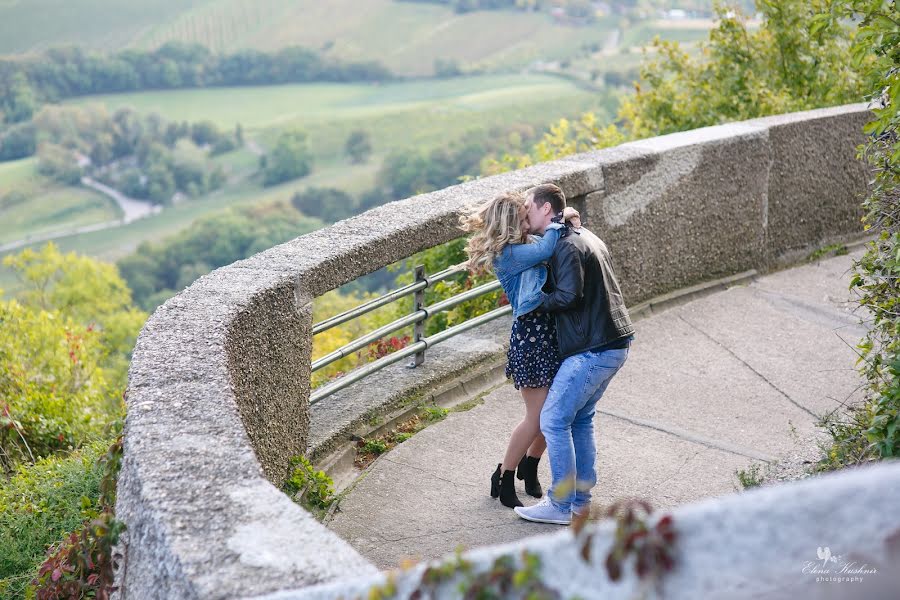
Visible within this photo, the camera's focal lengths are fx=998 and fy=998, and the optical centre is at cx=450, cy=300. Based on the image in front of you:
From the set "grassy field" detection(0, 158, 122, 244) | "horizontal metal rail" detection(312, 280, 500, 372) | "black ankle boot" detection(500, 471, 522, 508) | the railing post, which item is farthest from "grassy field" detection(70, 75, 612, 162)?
"black ankle boot" detection(500, 471, 522, 508)

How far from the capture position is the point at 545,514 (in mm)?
4332

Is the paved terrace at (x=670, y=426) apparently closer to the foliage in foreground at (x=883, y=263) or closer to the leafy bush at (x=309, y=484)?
the leafy bush at (x=309, y=484)

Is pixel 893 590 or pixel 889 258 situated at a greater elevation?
pixel 893 590

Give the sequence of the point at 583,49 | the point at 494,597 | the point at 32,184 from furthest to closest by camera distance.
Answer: the point at 583,49 → the point at 32,184 → the point at 494,597

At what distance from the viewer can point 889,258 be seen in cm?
411

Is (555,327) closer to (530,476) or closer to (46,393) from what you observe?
(530,476)

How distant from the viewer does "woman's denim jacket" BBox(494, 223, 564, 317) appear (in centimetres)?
425

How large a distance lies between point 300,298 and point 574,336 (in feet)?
4.01

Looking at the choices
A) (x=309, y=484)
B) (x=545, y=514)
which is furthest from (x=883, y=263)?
(x=309, y=484)

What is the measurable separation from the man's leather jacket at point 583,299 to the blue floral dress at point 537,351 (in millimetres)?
128

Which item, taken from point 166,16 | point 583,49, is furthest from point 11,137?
point 583,49

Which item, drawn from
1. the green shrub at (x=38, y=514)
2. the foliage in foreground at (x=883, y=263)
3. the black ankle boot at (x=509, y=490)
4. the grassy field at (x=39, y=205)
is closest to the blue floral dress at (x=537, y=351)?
the black ankle boot at (x=509, y=490)

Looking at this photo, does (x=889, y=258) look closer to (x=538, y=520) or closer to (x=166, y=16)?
(x=538, y=520)

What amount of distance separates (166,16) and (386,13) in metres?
30.6
